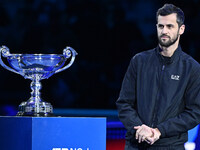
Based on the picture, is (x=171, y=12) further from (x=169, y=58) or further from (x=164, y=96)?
(x=164, y=96)

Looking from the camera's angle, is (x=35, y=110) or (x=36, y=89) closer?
(x=35, y=110)

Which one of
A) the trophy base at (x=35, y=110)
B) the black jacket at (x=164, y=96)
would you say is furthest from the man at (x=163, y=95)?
the trophy base at (x=35, y=110)

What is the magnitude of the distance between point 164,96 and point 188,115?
0.16m

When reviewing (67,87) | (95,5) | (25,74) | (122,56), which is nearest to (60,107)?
(67,87)

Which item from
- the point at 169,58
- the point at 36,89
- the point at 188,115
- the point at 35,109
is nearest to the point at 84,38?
the point at 36,89

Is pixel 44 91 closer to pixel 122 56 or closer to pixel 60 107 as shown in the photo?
pixel 60 107

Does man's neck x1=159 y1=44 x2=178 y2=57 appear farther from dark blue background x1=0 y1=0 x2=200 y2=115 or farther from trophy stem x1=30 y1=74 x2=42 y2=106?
dark blue background x1=0 y1=0 x2=200 y2=115

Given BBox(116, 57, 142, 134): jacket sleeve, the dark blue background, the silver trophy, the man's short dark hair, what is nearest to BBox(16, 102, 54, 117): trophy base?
the silver trophy

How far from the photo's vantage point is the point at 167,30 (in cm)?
261

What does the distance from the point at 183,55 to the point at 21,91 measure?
441 centimetres

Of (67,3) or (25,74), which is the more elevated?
(67,3)

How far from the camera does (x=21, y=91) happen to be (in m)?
6.82

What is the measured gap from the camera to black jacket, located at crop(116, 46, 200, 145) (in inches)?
102

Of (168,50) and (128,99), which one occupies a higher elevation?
(168,50)
